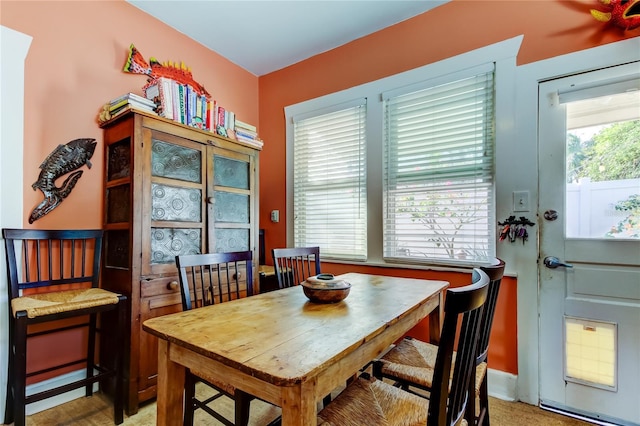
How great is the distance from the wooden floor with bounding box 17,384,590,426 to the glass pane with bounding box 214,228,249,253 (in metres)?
1.06

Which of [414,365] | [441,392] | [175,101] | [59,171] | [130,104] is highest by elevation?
[175,101]

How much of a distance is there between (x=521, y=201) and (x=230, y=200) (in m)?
2.12

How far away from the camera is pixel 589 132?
72.6 inches

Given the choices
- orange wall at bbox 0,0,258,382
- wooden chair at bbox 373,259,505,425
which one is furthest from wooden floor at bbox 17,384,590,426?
wooden chair at bbox 373,259,505,425

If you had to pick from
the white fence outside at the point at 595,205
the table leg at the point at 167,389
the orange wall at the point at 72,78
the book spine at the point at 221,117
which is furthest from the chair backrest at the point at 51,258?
the white fence outside at the point at 595,205

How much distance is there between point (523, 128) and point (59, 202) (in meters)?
3.07

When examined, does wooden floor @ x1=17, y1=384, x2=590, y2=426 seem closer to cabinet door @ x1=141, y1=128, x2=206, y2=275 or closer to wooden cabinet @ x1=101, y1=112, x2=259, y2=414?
wooden cabinet @ x1=101, y1=112, x2=259, y2=414

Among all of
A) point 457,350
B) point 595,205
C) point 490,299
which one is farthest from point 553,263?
point 457,350

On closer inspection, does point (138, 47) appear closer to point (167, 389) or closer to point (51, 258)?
point (51, 258)

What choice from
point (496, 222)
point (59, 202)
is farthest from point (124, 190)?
point (496, 222)

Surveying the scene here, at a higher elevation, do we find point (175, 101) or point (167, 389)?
point (175, 101)

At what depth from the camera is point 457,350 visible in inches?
34.8

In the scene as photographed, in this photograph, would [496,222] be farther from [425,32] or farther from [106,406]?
[106,406]

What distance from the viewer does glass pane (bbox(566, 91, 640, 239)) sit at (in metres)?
1.73
